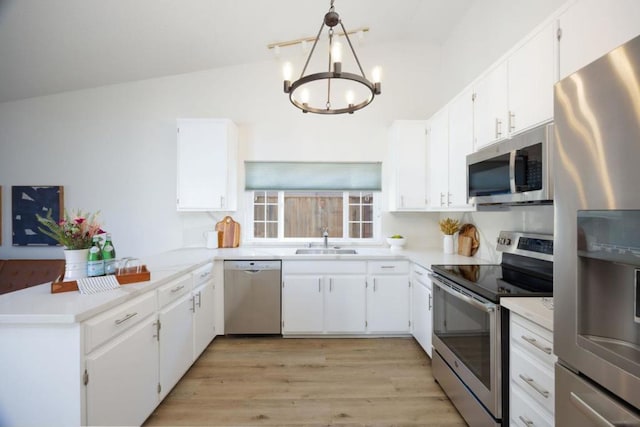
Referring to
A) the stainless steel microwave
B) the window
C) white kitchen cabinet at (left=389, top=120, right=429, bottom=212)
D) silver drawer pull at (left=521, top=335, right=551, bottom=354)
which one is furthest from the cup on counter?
silver drawer pull at (left=521, top=335, right=551, bottom=354)

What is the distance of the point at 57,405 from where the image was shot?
3.96 ft

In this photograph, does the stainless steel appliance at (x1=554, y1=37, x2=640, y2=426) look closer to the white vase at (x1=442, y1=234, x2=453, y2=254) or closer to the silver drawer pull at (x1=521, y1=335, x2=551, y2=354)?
the silver drawer pull at (x1=521, y1=335, x2=551, y2=354)

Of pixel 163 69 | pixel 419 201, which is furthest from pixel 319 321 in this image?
pixel 163 69

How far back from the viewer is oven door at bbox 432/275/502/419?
4.79ft

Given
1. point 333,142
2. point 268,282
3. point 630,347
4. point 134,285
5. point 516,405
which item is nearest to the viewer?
point 630,347

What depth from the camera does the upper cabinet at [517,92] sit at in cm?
149

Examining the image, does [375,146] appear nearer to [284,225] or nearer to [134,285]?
[284,225]

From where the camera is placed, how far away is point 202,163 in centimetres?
312

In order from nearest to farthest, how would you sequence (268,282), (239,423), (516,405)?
(516,405) < (239,423) < (268,282)

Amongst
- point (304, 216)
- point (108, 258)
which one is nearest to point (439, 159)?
point (304, 216)

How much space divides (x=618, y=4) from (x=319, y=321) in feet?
9.43

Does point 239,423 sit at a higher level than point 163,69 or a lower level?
lower

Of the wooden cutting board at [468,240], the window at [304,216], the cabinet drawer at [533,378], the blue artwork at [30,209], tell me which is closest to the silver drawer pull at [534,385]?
the cabinet drawer at [533,378]

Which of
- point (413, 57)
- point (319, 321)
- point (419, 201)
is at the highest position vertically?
Result: point (413, 57)
